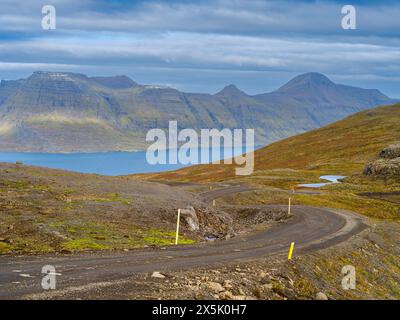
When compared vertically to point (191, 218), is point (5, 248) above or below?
above

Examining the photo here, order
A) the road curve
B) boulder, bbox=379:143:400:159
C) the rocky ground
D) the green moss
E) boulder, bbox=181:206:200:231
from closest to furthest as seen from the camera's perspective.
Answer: the rocky ground → the road curve → the green moss → boulder, bbox=181:206:200:231 → boulder, bbox=379:143:400:159

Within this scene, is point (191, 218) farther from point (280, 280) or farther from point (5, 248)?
point (280, 280)

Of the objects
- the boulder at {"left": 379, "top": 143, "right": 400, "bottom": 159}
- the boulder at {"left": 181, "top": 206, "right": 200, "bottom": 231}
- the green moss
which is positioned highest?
the green moss

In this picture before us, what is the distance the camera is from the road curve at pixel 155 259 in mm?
22109

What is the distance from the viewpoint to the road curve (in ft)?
72.5

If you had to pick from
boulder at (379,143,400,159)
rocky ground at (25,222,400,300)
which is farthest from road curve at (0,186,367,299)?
boulder at (379,143,400,159)

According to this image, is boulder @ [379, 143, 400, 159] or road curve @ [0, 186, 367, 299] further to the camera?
boulder @ [379, 143, 400, 159]

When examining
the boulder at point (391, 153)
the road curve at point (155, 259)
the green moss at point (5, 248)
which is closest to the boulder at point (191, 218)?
the road curve at point (155, 259)

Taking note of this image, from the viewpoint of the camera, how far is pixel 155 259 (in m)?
28.1

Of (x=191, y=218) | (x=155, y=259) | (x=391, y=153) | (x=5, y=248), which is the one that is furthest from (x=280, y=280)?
(x=391, y=153)

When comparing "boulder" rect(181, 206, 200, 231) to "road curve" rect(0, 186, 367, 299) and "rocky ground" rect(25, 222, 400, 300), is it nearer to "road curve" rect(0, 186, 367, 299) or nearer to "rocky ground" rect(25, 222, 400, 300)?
"road curve" rect(0, 186, 367, 299)

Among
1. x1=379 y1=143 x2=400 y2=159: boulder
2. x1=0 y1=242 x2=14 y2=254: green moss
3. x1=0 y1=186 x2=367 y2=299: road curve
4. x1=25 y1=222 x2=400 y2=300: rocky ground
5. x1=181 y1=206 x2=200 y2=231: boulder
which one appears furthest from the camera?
x1=379 y1=143 x2=400 y2=159: boulder

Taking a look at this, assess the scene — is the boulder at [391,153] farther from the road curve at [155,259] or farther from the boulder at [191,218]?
the boulder at [191,218]
